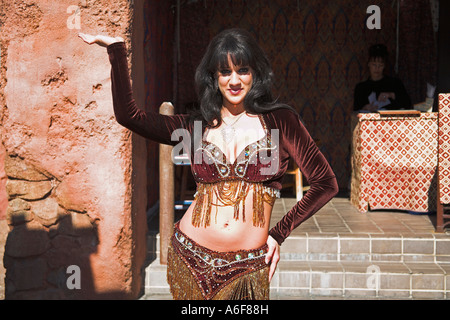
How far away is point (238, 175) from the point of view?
2.35 m

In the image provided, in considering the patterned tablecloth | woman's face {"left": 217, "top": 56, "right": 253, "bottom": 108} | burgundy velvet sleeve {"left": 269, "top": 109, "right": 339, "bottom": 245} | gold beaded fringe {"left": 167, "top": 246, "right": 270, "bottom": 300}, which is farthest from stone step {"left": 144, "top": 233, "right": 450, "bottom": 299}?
woman's face {"left": 217, "top": 56, "right": 253, "bottom": 108}

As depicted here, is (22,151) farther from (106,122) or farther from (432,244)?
(432,244)

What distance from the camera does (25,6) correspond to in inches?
167

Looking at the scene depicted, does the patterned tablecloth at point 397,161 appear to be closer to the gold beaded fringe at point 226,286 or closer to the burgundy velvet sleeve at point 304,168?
the burgundy velvet sleeve at point 304,168

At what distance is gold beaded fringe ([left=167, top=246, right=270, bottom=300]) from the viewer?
7.65 feet

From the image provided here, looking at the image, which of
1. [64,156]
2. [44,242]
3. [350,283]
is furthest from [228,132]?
[350,283]

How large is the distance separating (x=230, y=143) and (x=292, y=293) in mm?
2829

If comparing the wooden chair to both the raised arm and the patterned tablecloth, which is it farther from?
the raised arm
